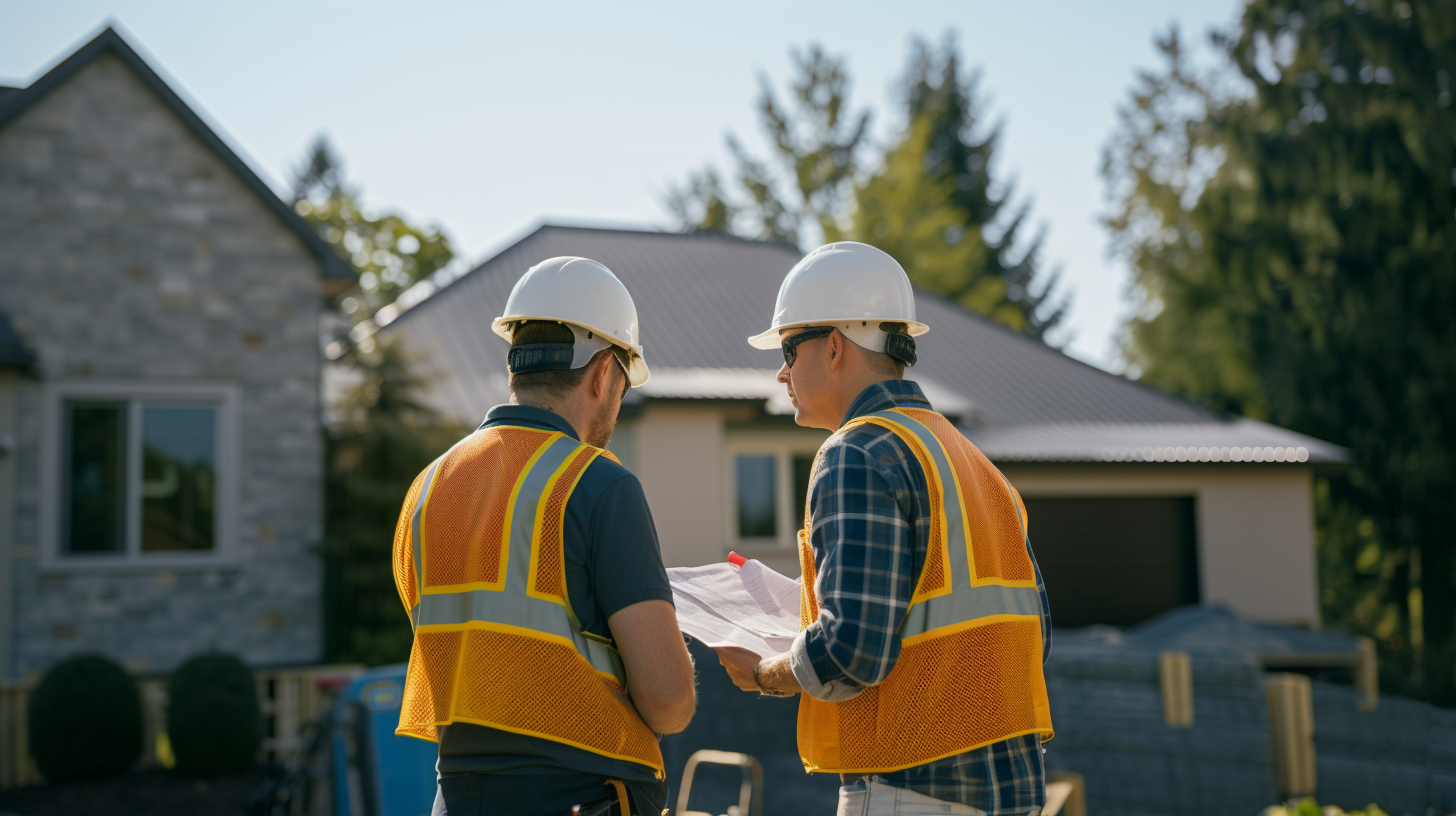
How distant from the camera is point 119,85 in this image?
1137 centimetres

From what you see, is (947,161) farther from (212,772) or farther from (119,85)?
(212,772)

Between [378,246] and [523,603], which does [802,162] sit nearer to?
[378,246]

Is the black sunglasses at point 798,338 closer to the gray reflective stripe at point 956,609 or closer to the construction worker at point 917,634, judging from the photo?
the construction worker at point 917,634

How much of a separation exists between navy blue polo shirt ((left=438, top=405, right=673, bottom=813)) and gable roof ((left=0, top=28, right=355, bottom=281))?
34.1ft

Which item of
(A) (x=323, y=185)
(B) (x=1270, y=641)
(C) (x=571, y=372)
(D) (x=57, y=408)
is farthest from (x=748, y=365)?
(A) (x=323, y=185)

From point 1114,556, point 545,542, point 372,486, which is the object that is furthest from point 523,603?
point 1114,556

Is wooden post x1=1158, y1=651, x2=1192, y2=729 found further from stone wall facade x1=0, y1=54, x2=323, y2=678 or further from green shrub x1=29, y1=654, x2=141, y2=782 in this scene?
green shrub x1=29, y1=654, x2=141, y2=782

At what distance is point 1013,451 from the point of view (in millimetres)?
15117

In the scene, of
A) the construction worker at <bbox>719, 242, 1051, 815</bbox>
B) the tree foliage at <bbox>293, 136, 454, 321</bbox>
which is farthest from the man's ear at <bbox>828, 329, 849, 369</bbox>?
the tree foliage at <bbox>293, 136, 454, 321</bbox>

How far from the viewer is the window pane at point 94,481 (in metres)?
10.8

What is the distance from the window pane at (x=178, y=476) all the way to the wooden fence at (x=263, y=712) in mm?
1408

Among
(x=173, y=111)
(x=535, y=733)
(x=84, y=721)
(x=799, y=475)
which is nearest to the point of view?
(x=535, y=733)

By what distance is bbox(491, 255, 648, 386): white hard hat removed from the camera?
2504mm

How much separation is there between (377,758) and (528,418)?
467 centimetres
